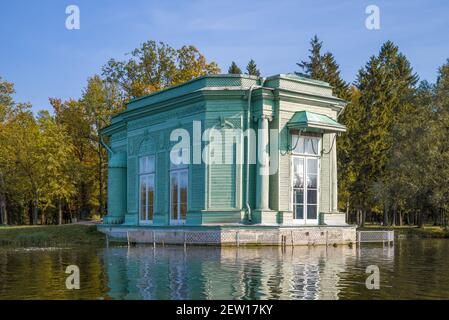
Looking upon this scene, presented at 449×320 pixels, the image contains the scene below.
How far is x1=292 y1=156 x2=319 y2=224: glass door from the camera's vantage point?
2969 centimetres

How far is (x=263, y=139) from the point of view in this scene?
2848cm

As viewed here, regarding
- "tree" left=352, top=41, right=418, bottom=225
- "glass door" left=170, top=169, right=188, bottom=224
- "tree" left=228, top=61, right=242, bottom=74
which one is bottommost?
"glass door" left=170, top=169, right=188, bottom=224

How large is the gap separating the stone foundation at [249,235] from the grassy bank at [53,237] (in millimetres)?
3771

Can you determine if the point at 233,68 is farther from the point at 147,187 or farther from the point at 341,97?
the point at 147,187

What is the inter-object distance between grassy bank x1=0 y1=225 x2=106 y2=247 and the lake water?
9687 mm

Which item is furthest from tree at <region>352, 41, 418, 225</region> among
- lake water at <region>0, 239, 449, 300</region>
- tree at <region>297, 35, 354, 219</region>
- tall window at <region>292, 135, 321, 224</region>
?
lake water at <region>0, 239, 449, 300</region>

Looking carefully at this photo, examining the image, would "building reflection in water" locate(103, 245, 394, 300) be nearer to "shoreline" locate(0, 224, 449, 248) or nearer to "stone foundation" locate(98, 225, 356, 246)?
"stone foundation" locate(98, 225, 356, 246)

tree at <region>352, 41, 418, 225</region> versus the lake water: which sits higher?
tree at <region>352, 41, 418, 225</region>

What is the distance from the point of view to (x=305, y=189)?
30.1m

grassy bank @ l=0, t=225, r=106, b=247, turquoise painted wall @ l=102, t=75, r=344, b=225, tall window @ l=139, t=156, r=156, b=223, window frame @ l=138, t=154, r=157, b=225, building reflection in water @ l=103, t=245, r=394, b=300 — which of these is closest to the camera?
building reflection in water @ l=103, t=245, r=394, b=300

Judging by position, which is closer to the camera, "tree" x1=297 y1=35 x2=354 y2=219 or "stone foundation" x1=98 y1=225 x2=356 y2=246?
"stone foundation" x1=98 y1=225 x2=356 y2=246
